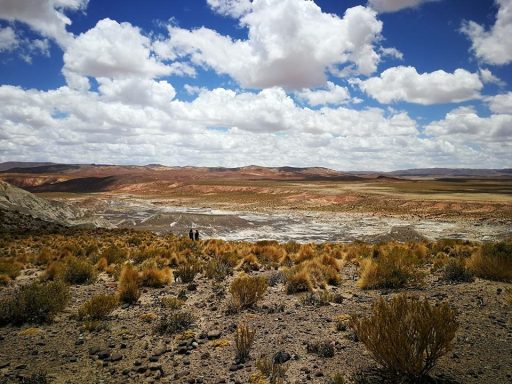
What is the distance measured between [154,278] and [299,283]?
14.5 ft

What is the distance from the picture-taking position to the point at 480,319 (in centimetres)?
680

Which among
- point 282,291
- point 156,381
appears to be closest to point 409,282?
point 282,291

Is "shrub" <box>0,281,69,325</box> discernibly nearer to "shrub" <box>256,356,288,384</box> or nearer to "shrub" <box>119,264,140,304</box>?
"shrub" <box>119,264,140,304</box>

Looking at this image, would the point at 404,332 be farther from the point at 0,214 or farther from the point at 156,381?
the point at 0,214

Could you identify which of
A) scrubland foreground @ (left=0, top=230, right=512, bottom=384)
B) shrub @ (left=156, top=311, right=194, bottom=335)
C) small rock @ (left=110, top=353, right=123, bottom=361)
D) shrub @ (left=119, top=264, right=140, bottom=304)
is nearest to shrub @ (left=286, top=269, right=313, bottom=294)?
scrubland foreground @ (left=0, top=230, right=512, bottom=384)

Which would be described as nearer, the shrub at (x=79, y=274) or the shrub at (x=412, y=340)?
the shrub at (x=412, y=340)

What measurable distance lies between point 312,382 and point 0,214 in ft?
104

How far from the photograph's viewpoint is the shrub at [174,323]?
23.9 feet

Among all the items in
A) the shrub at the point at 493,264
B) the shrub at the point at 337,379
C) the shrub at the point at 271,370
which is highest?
the shrub at the point at 493,264

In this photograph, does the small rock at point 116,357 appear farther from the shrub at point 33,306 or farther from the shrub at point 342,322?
the shrub at point 342,322

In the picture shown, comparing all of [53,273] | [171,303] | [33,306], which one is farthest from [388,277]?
[53,273]

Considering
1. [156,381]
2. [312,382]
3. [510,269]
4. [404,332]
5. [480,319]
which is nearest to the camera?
[404,332]

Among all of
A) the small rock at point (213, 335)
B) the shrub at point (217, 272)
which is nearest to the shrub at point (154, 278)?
the shrub at point (217, 272)

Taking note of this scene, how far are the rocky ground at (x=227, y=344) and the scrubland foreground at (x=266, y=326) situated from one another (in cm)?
Result: 2
